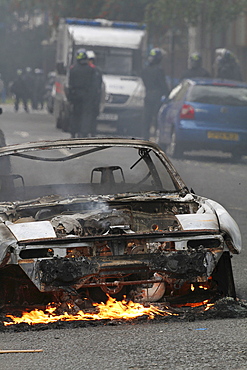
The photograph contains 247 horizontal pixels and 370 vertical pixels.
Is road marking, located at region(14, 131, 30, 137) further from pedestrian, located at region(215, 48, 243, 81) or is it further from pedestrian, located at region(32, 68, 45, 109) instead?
pedestrian, located at region(32, 68, 45, 109)

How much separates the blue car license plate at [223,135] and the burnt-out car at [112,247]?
1132cm

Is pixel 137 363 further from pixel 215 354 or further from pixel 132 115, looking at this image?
pixel 132 115

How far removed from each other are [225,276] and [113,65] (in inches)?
807

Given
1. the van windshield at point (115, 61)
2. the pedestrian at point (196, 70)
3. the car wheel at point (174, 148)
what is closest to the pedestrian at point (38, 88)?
the van windshield at point (115, 61)

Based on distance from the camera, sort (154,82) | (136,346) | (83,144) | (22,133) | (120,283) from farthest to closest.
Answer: (22,133) → (154,82) → (83,144) → (120,283) → (136,346)

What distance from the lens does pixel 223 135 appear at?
1842cm

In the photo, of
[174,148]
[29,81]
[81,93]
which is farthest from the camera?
[29,81]

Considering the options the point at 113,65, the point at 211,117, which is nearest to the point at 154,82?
the point at 113,65

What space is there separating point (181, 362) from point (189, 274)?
4.09 feet

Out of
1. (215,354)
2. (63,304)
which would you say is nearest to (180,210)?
(63,304)

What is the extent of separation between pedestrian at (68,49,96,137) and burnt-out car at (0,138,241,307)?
15.3 meters

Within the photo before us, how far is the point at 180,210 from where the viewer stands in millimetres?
6961

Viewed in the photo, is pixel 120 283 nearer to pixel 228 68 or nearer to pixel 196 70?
pixel 196 70

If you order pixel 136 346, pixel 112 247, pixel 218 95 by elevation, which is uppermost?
pixel 112 247
